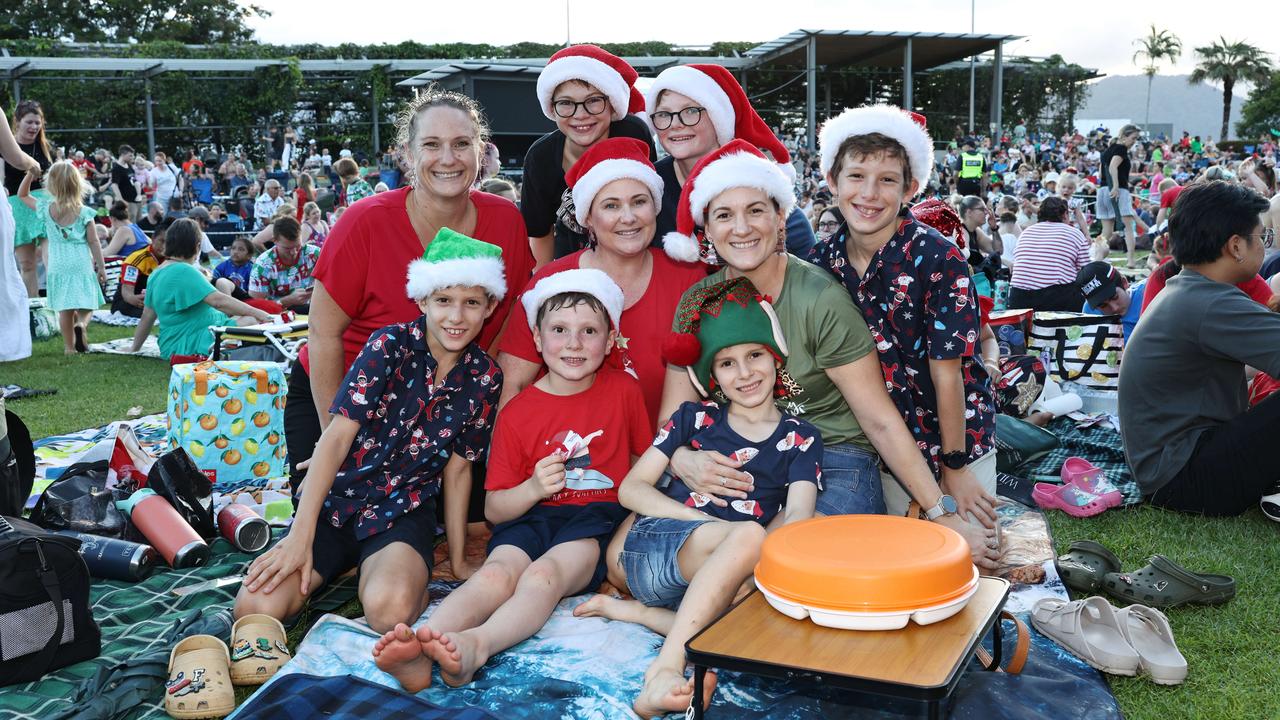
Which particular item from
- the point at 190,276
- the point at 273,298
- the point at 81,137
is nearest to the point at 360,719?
the point at 190,276

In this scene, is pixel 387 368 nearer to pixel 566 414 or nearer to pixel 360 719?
pixel 566 414

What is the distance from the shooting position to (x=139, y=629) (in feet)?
11.7

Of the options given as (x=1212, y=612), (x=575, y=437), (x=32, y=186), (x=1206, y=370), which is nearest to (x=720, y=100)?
(x=575, y=437)

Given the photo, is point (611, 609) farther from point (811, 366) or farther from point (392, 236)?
point (392, 236)

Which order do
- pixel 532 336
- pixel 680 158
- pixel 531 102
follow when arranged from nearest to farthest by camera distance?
pixel 532 336
pixel 680 158
pixel 531 102

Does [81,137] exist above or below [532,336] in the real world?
above

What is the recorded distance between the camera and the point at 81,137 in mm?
29484

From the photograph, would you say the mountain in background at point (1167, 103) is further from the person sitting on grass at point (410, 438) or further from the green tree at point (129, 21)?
the person sitting on grass at point (410, 438)

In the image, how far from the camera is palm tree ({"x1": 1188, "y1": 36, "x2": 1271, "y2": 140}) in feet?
202

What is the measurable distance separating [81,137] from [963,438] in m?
32.0

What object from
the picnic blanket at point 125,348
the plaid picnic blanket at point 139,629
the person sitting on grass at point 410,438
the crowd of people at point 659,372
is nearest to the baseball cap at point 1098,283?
the crowd of people at point 659,372

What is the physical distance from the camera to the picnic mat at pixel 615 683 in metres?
2.88

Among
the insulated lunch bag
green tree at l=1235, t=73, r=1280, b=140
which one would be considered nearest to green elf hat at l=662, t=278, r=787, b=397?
the insulated lunch bag

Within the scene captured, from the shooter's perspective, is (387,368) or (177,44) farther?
(177,44)
